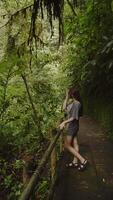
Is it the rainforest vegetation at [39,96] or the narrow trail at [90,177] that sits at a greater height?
the rainforest vegetation at [39,96]

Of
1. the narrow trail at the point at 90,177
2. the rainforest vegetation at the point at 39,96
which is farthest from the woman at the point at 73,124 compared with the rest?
the rainforest vegetation at the point at 39,96

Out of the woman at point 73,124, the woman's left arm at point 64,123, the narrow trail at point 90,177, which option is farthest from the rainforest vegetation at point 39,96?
the woman's left arm at point 64,123

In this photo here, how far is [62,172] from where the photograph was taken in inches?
303

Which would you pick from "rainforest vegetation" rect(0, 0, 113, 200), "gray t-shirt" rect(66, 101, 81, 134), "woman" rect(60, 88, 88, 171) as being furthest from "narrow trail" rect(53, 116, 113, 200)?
"gray t-shirt" rect(66, 101, 81, 134)

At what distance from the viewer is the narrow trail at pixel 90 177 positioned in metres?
6.56

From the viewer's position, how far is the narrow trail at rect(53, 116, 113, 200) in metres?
6.56

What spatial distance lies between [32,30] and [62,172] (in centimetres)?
522

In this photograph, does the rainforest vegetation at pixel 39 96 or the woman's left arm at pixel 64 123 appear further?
the rainforest vegetation at pixel 39 96

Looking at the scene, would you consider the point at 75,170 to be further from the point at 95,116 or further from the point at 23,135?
the point at 95,116

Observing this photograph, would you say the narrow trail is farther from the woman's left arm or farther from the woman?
the woman's left arm

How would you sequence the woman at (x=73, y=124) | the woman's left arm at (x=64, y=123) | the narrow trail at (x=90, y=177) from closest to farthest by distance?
the narrow trail at (x=90, y=177) → the woman's left arm at (x=64, y=123) → the woman at (x=73, y=124)

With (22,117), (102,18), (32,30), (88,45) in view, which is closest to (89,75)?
(88,45)

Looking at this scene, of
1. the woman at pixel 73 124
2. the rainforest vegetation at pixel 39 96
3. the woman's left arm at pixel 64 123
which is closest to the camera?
the woman's left arm at pixel 64 123

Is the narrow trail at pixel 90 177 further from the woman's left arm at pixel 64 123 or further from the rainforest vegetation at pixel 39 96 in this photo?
the woman's left arm at pixel 64 123
